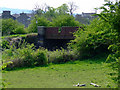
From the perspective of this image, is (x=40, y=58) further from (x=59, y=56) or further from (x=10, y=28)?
(x=10, y=28)

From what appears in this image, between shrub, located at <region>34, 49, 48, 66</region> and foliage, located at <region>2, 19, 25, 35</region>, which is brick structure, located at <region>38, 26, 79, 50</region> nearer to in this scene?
foliage, located at <region>2, 19, 25, 35</region>

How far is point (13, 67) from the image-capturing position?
1077 centimetres

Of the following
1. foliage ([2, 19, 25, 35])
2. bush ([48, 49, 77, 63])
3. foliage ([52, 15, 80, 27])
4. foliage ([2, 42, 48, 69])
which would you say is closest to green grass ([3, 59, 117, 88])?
foliage ([2, 42, 48, 69])

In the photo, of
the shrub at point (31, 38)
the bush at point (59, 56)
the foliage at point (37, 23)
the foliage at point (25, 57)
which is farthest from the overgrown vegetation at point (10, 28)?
the foliage at point (25, 57)

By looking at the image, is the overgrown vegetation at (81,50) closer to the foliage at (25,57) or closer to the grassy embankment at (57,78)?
the foliage at (25,57)

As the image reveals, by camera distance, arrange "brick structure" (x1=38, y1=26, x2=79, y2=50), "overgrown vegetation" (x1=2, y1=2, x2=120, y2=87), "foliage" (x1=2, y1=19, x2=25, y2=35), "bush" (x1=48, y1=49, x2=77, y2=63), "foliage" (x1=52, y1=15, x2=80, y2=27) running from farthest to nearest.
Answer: "foliage" (x1=52, y1=15, x2=80, y2=27), "foliage" (x1=2, y1=19, x2=25, y2=35), "brick structure" (x1=38, y1=26, x2=79, y2=50), "bush" (x1=48, y1=49, x2=77, y2=63), "overgrown vegetation" (x1=2, y1=2, x2=120, y2=87)

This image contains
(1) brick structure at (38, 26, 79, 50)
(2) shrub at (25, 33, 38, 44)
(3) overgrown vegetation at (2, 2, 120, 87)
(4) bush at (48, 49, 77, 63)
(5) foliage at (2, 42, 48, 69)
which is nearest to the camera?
(3) overgrown vegetation at (2, 2, 120, 87)

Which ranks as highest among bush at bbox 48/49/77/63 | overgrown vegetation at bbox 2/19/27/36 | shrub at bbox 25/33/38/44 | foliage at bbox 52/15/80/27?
foliage at bbox 52/15/80/27

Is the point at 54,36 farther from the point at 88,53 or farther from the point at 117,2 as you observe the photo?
the point at 117,2

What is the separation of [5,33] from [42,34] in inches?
166

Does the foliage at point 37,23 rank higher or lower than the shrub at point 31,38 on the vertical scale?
higher

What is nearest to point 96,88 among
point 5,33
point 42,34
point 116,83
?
point 116,83

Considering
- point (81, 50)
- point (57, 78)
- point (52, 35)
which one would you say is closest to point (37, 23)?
point (52, 35)

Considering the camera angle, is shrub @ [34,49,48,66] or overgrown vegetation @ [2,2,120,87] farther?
shrub @ [34,49,48,66]
